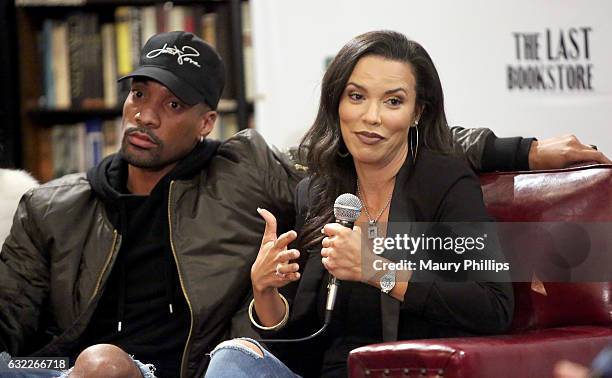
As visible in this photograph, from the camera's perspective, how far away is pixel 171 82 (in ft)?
8.04

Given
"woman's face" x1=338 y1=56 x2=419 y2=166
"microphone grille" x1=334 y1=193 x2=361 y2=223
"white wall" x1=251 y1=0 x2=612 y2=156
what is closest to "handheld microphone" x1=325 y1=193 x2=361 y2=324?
"microphone grille" x1=334 y1=193 x2=361 y2=223

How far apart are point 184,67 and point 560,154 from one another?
0.88 m

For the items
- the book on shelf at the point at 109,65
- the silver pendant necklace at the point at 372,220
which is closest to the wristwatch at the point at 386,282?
the silver pendant necklace at the point at 372,220

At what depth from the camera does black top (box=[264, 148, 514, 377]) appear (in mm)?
1926

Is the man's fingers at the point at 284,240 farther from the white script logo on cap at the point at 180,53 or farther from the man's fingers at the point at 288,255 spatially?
the white script logo on cap at the point at 180,53

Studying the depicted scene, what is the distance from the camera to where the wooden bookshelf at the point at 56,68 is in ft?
12.5

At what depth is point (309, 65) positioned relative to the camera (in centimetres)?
338

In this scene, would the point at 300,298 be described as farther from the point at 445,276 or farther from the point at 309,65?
the point at 309,65

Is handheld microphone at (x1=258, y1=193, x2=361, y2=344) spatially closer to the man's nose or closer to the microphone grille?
the microphone grille

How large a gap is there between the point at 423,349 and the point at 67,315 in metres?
0.98

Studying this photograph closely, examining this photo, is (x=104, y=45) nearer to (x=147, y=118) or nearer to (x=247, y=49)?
(x=247, y=49)

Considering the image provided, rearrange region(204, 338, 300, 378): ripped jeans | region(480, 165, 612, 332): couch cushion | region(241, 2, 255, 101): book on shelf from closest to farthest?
region(204, 338, 300, 378): ripped jeans, region(480, 165, 612, 332): couch cushion, region(241, 2, 255, 101): book on shelf
